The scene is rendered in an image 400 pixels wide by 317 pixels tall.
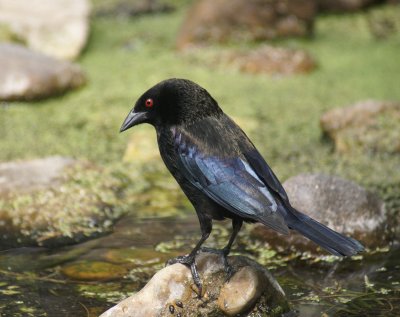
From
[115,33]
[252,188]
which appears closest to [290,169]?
[252,188]

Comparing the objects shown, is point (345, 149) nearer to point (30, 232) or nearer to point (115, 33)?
point (30, 232)

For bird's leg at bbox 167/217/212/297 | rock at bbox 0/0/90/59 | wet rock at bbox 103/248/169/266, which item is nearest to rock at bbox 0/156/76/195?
wet rock at bbox 103/248/169/266

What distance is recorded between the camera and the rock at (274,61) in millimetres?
8297

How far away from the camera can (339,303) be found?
3.78 metres

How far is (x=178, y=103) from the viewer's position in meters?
3.63

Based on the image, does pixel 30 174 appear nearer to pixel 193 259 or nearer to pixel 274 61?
pixel 193 259

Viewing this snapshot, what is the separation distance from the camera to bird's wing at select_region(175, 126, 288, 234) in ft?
10.9

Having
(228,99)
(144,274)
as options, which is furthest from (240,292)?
(228,99)

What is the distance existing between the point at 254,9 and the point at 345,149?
340 cm

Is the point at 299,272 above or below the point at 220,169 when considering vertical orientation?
below

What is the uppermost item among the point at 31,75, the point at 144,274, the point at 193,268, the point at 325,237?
the point at 31,75

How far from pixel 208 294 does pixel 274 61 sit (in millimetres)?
5169

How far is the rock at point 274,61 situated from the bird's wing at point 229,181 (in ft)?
15.9

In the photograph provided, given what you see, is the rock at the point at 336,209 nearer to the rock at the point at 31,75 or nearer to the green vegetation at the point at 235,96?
the green vegetation at the point at 235,96
